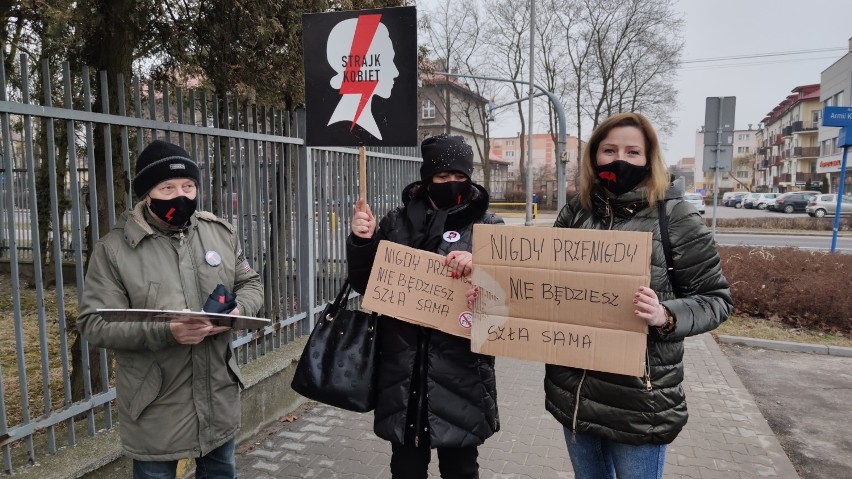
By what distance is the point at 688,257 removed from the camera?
203cm

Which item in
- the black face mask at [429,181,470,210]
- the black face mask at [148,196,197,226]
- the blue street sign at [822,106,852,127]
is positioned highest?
the blue street sign at [822,106,852,127]

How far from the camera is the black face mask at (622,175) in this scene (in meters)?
2.13

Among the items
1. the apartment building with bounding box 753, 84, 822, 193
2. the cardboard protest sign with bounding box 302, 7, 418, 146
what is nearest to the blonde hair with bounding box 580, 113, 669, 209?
the cardboard protest sign with bounding box 302, 7, 418, 146

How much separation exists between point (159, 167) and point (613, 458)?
216cm

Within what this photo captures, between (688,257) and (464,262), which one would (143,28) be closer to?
(464,262)

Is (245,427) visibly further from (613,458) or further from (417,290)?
(613,458)

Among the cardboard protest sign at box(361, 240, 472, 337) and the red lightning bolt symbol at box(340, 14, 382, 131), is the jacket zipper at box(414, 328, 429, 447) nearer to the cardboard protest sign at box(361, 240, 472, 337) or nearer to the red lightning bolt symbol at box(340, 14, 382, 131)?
the cardboard protest sign at box(361, 240, 472, 337)

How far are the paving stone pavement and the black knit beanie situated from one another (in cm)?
226

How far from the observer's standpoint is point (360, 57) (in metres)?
2.87

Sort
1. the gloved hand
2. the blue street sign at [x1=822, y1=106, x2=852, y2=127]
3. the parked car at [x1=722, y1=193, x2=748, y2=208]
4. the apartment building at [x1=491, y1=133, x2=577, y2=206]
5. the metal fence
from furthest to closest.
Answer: the parked car at [x1=722, y1=193, x2=748, y2=208] → the apartment building at [x1=491, y1=133, x2=577, y2=206] → the blue street sign at [x1=822, y1=106, x2=852, y2=127] → the metal fence → the gloved hand

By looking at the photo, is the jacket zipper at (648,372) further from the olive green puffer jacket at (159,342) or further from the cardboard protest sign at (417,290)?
the olive green puffer jacket at (159,342)

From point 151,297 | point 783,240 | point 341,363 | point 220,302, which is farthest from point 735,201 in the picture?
point 151,297

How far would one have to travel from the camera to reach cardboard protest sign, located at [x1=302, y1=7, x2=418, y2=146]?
2.83 meters

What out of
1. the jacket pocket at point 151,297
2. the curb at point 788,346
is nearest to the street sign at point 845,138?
the curb at point 788,346
